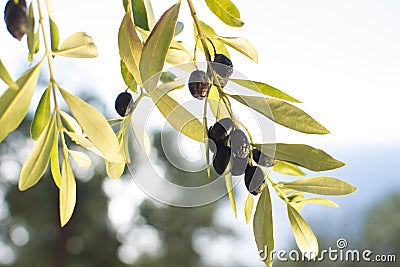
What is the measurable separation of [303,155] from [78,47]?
10cm

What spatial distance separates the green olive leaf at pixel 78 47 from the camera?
23 centimetres

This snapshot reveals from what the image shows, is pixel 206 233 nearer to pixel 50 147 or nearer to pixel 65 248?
pixel 65 248

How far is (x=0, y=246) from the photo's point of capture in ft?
19.4

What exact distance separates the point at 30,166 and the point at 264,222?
99 millimetres

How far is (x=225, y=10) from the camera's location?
0.84ft

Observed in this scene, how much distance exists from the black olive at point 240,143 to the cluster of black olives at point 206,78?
0.07 feet

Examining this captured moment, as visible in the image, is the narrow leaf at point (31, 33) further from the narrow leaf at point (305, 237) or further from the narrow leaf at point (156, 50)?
the narrow leaf at point (305, 237)

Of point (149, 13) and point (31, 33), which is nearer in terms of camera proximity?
point (31, 33)

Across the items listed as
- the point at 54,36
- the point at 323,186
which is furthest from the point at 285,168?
the point at 54,36

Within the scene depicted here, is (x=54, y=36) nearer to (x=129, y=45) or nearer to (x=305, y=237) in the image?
(x=129, y=45)

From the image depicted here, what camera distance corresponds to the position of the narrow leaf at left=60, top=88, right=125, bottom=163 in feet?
0.71

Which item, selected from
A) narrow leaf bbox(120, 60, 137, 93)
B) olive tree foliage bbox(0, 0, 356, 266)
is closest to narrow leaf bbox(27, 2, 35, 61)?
olive tree foliage bbox(0, 0, 356, 266)

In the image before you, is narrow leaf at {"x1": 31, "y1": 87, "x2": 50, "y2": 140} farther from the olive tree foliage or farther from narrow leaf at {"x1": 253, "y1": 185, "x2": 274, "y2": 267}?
narrow leaf at {"x1": 253, "y1": 185, "x2": 274, "y2": 267}

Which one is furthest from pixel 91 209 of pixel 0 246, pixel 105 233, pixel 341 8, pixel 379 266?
pixel 341 8
